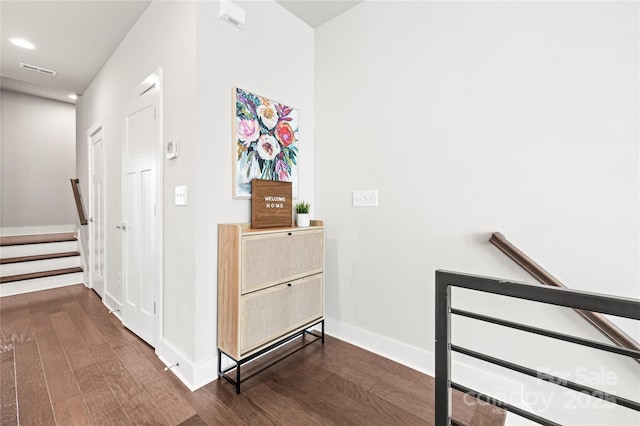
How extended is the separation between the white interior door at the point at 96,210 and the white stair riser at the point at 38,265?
0.74 meters

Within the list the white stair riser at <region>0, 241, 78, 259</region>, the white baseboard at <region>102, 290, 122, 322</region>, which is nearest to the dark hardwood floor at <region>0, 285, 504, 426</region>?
the white baseboard at <region>102, 290, 122, 322</region>

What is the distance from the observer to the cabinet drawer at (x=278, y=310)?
183 centimetres

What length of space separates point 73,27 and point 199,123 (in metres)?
2.05

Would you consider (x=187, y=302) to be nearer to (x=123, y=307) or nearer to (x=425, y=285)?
(x=123, y=307)

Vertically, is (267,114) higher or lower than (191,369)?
higher

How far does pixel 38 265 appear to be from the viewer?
12.8 ft

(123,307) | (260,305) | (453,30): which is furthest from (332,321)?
(453,30)

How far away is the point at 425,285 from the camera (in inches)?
78.8

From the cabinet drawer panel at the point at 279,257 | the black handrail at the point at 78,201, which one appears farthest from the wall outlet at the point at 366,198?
the black handrail at the point at 78,201

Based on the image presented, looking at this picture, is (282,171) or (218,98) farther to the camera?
(282,171)

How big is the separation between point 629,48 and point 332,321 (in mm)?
2533

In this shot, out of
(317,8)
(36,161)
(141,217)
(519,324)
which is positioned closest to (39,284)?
(36,161)

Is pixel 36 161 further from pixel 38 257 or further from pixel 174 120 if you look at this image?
pixel 174 120

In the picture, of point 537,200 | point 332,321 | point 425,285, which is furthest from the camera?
point 332,321
